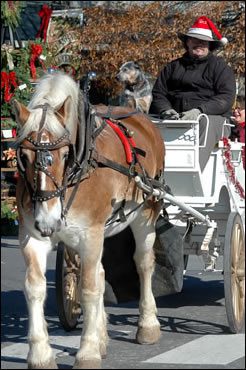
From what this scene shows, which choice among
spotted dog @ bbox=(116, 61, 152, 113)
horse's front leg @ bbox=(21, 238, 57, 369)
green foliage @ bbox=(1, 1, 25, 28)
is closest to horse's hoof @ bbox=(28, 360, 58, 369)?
horse's front leg @ bbox=(21, 238, 57, 369)

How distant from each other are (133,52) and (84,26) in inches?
47.1

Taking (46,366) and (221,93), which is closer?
(46,366)

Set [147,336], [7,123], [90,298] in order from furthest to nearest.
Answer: [7,123], [147,336], [90,298]

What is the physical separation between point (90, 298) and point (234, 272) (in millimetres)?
1686

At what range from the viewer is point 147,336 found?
22.8 ft

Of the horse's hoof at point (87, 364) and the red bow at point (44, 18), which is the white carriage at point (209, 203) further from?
the red bow at point (44, 18)

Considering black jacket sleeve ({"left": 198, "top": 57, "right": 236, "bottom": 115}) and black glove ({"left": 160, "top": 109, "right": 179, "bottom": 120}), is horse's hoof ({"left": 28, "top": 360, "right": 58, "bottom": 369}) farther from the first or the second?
black jacket sleeve ({"left": 198, "top": 57, "right": 236, "bottom": 115})

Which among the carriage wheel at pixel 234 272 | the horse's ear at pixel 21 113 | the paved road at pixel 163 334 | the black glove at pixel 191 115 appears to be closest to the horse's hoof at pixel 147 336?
the paved road at pixel 163 334

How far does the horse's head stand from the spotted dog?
116 inches

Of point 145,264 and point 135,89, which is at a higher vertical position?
point 135,89

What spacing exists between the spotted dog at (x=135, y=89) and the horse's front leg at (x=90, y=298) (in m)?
2.86

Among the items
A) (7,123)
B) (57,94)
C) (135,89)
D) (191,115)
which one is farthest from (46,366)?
(7,123)

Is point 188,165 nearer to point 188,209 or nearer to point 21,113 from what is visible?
point 188,209

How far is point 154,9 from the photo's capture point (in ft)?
51.3
